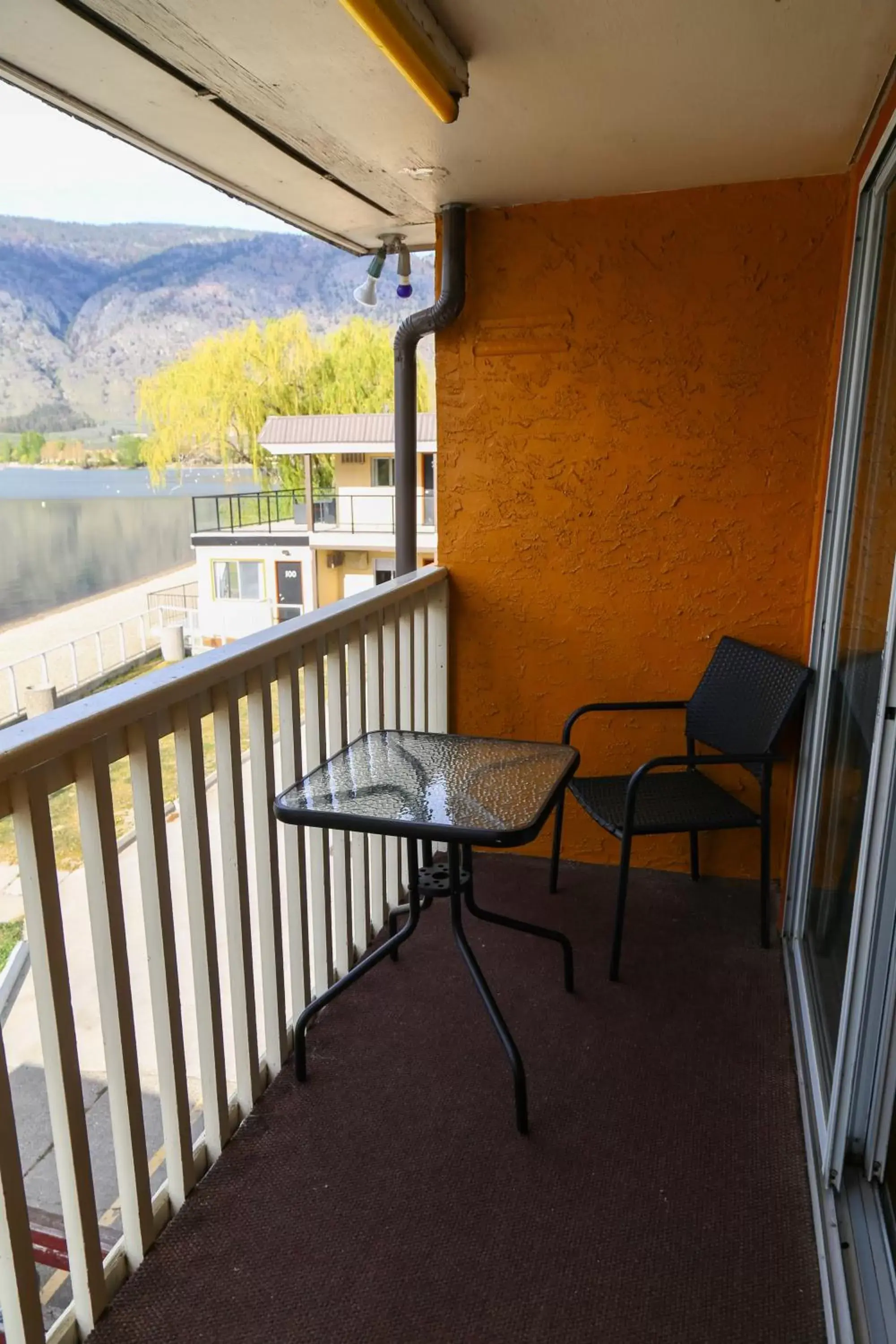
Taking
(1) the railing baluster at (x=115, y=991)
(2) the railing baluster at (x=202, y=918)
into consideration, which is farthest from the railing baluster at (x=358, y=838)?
(1) the railing baluster at (x=115, y=991)

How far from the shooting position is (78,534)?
4660 mm

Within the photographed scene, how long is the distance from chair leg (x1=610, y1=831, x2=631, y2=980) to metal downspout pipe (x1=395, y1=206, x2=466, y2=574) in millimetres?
1240

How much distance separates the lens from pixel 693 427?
8.12 feet

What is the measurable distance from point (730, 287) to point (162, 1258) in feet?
8.87

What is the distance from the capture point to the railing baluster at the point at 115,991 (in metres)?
1.18

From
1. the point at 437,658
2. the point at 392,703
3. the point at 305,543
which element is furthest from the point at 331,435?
the point at 392,703

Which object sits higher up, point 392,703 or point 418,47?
point 418,47

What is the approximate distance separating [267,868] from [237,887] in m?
0.15

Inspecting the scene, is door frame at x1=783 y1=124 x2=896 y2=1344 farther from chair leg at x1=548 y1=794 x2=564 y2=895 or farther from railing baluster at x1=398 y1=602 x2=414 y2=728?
railing baluster at x1=398 y1=602 x2=414 y2=728

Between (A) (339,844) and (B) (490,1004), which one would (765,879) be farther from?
(A) (339,844)

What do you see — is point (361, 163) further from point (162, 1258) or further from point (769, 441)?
point (162, 1258)

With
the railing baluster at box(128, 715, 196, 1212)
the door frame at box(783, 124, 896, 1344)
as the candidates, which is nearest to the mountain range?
the railing baluster at box(128, 715, 196, 1212)

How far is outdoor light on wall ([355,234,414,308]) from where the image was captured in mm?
3059

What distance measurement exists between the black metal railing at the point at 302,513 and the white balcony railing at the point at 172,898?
6.99m
